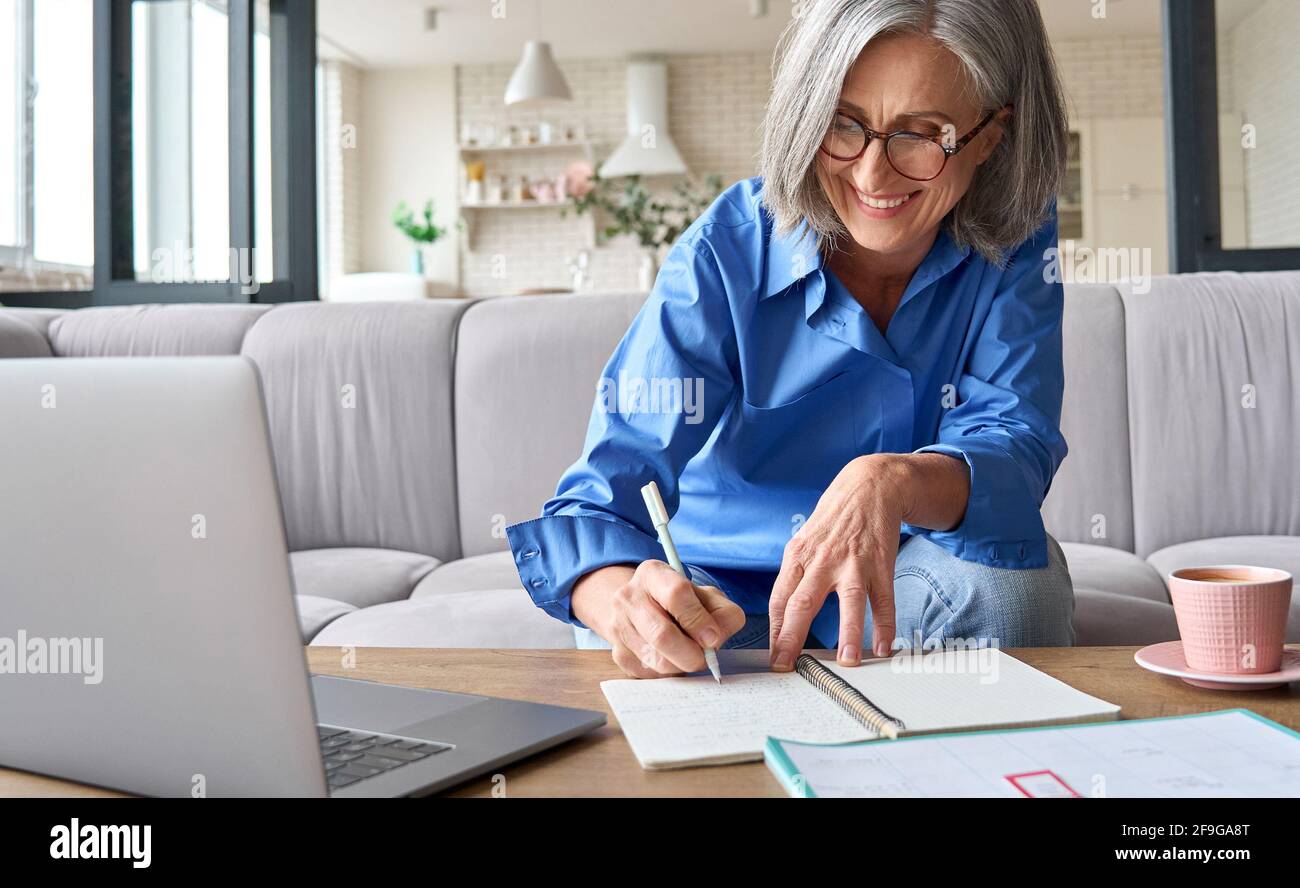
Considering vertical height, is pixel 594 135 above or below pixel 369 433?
above

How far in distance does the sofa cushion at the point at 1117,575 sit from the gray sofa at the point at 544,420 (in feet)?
0.19

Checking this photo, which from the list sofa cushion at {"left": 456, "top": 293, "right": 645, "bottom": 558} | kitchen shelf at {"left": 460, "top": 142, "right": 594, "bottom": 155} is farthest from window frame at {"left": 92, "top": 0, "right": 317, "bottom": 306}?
kitchen shelf at {"left": 460, "top": 142, "right": 594, "bottom": 155}

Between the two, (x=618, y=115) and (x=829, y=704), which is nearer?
(x=829, y=704)

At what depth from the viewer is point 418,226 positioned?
26.0 ft

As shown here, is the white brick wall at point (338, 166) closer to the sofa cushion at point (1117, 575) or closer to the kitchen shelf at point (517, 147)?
the kitchen shelf at point (517, 147)

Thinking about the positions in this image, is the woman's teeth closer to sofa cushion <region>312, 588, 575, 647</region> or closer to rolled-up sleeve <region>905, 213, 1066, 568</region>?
rolled-up sleeve <region>905, 213, 1066, 568</region>

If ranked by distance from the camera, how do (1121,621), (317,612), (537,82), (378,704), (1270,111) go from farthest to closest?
(537,82) → (1270,111) → (317,612) → (1121,621) → (378,704)

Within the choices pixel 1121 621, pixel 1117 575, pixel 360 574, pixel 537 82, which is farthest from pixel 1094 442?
pixel 537 82

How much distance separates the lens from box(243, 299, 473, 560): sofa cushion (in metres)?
2.34

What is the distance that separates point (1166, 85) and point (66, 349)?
271 centimetres

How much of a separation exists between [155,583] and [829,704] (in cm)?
44

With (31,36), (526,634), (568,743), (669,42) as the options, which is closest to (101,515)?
(568,743)

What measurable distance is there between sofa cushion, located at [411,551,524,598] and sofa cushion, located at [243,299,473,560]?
24 centimetres

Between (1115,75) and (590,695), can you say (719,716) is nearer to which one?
(590,695)
